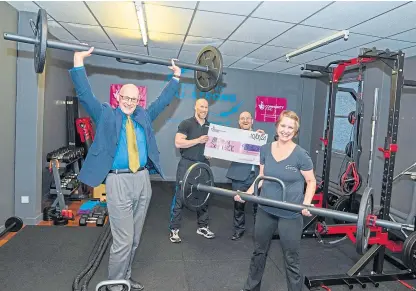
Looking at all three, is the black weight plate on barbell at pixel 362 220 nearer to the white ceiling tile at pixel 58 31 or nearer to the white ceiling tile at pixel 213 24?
the white ceiling tile at pixel 213 24

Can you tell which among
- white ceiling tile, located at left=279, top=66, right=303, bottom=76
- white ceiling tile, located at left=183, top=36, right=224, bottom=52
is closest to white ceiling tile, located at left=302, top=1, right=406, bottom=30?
white ceiling tile, located at left=183, top=36, right=224, bottom=52

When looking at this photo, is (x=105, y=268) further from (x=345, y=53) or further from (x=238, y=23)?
(x=345, y=53)

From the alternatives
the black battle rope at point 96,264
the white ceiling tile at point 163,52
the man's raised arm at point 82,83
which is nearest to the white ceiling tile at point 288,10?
the man's raised arm at point 82,83

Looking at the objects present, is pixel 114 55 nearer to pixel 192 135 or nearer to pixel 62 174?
pixel 192 135

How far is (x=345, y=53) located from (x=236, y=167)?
2.40 metres

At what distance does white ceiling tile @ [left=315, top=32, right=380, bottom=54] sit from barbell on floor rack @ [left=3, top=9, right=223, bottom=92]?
6.12ft

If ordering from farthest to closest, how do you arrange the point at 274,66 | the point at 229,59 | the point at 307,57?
the point at 274,66 → the point at 229,59 → the point at 307,57

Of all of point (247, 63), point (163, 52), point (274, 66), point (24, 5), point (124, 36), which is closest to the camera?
point (24, 5)

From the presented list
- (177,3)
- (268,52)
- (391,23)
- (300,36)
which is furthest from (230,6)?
(268,52)

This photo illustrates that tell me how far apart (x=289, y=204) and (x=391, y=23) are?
2.28m

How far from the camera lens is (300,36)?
3.66m

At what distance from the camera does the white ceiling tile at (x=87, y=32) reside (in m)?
3.86

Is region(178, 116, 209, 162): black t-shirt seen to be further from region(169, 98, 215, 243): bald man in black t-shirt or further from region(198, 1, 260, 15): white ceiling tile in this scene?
region(198, 1, 260, 15): white ceiling tile

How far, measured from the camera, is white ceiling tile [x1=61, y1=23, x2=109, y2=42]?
12.7 ft
